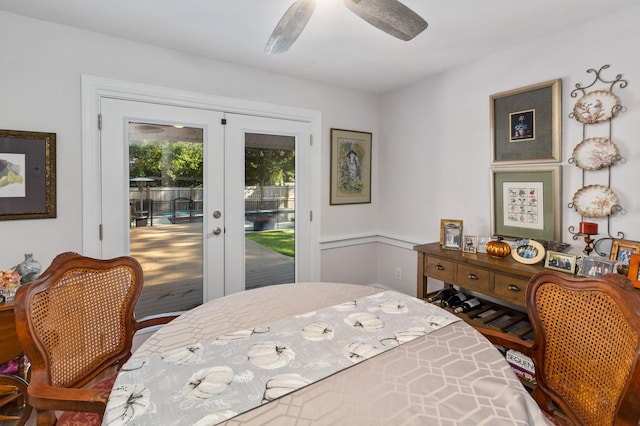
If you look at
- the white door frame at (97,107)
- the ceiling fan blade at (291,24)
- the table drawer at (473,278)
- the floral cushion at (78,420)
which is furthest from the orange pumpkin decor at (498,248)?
the floral cushion at (78,420)

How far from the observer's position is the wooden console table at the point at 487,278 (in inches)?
79.0

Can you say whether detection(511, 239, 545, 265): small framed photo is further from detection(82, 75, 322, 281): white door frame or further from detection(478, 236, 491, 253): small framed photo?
detection(82, 75, 322, 281): white door frame

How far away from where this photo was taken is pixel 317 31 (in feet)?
7.15

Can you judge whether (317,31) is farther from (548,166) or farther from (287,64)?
(548,166)

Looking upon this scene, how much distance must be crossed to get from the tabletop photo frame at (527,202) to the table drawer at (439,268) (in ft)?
1.73

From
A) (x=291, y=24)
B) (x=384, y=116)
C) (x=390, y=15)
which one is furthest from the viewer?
(x=384, y=116)

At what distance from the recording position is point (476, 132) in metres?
2.72

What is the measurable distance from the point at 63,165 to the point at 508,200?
3.30m

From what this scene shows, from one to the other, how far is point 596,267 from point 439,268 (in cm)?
95

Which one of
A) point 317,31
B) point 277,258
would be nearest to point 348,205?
point 277,258

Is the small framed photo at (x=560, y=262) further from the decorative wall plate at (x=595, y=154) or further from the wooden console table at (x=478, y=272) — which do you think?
the decorative wall plate at (x=595, y=154)

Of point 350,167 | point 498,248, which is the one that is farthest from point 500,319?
point 350,167

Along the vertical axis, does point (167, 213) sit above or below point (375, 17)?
below

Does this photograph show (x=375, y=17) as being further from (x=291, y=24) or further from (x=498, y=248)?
(x=498, y=248)
